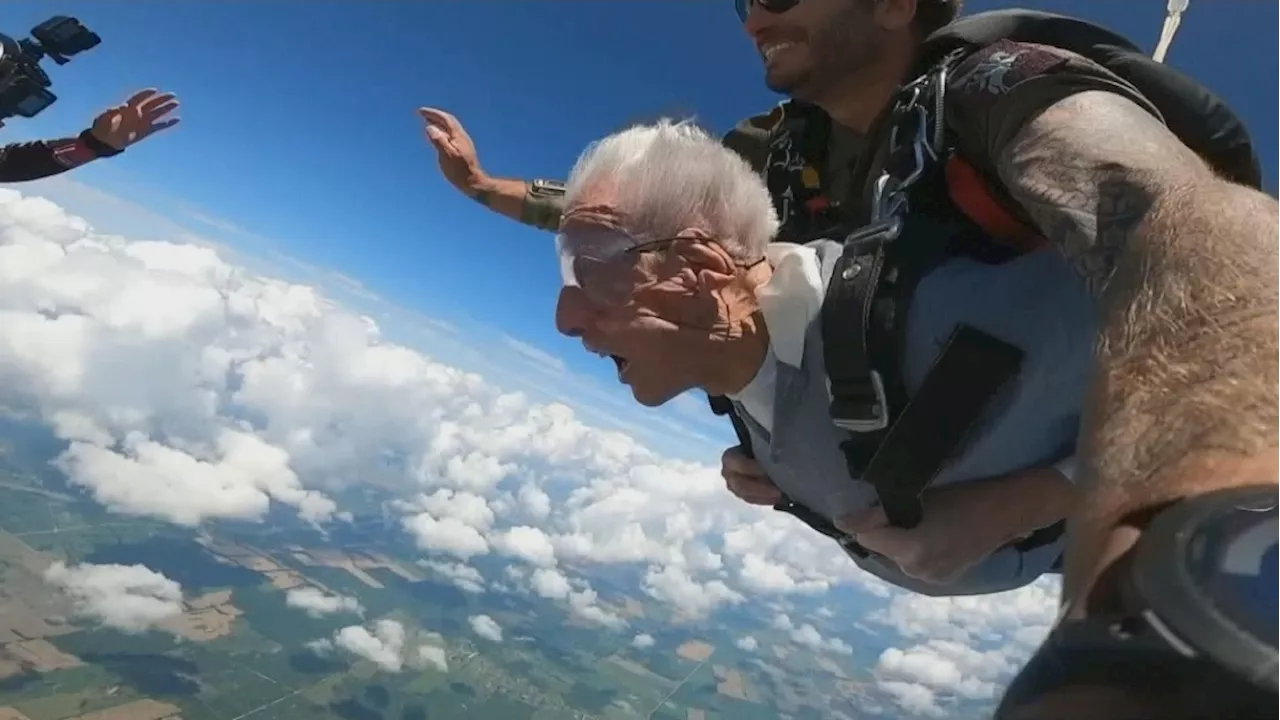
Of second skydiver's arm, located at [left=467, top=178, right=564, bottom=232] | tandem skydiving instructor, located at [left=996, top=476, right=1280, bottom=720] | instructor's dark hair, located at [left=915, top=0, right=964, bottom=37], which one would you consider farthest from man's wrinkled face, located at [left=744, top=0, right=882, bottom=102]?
tandem skydiving instructor, located at [left=996, top=476, right=1280, bottom=720]

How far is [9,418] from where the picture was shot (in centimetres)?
11244

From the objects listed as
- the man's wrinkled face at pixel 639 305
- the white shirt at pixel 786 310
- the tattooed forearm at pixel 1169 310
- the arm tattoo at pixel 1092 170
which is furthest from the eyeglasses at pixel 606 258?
the tattooed forearm at pixel 1169 310

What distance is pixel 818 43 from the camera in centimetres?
163

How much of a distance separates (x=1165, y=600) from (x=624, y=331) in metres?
1.07

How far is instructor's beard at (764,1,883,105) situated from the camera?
161 centimetres

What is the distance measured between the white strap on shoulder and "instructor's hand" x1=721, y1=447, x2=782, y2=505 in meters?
1.28

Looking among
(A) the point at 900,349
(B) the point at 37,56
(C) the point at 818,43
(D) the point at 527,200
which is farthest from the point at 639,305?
(B) the point at 37,56

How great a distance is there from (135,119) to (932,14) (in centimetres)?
497

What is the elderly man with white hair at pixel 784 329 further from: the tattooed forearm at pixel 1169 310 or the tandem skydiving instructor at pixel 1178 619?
the tandem skydiving instructor at pixel 1178 619

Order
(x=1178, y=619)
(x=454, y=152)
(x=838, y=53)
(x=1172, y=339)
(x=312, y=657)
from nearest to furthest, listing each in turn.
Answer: (x=1178, y=619), (x=1172, y=339), (x=838, y=53), (x=454, y=152), (x=312, y=657)

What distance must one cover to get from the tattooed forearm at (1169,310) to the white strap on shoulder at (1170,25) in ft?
3.68

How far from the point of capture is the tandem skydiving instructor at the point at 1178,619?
1.19ft

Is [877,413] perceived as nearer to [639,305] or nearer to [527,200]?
[639,305]

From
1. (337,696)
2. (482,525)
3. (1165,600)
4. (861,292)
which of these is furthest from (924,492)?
(482,525)
